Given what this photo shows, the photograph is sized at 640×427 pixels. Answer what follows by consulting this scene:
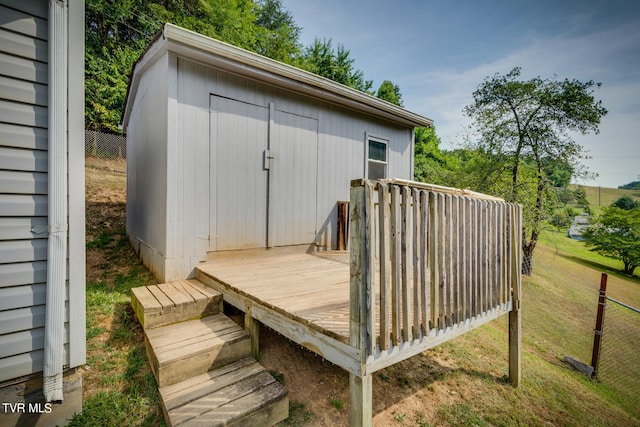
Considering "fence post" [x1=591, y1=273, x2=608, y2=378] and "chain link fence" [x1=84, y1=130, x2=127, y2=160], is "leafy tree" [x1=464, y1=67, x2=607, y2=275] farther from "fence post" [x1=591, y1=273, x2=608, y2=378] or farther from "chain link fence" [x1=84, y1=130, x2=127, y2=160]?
"chain link fence" [x1=84, y1=130, x2=127, y2=160]

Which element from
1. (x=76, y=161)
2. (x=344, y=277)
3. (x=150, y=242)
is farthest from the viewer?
(x=150, y=242)

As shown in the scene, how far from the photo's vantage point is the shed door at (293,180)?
436cm

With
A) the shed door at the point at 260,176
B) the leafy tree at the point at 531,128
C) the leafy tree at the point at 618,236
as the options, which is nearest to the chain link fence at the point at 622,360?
the leafy tree at the point at 531,128

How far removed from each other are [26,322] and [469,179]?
1407 centimetres

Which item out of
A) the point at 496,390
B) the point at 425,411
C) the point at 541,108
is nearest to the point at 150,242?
the point at 425,411

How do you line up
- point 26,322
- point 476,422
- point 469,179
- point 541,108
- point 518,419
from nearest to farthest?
point 26,322, point 476,422, point 518,419, point 541,108, point 469,179

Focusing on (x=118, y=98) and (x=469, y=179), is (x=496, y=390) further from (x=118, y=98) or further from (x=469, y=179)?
(x=118, y=98)

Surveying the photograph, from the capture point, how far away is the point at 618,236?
706 inches

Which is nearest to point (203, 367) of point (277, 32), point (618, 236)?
point (277, 32)

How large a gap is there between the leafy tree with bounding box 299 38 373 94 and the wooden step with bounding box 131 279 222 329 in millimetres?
16926

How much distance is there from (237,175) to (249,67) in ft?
4.92

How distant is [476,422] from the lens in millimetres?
2346

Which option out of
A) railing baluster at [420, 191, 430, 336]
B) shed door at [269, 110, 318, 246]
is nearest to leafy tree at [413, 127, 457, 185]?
shed door at [269, 110, 318, 246]

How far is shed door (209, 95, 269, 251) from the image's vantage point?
12.3ft
